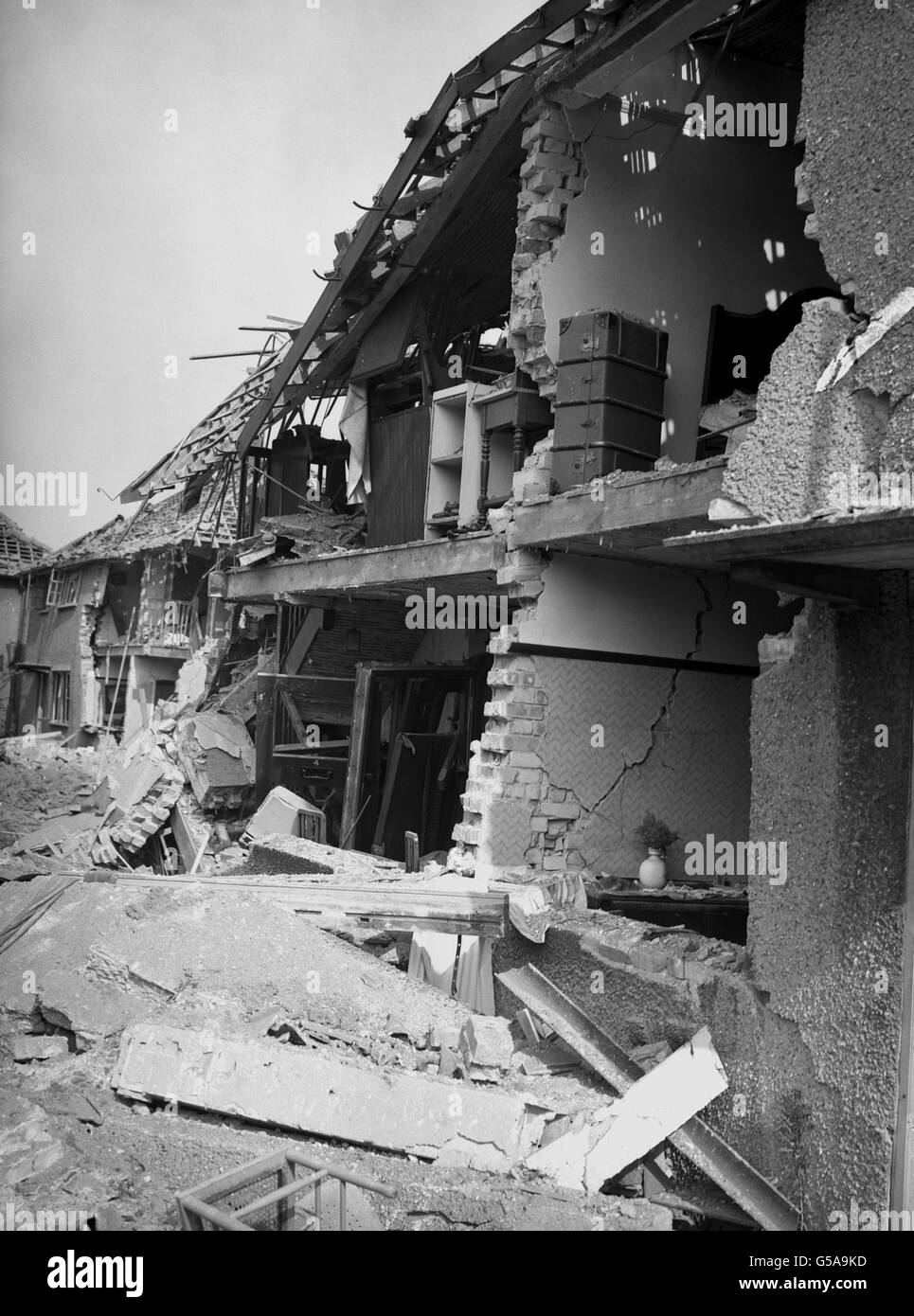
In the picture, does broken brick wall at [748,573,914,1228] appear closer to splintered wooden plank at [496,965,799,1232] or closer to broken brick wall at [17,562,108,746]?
splintered wooden plank at [496,965,799,1232]

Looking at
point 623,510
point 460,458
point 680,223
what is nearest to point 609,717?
point 623,510

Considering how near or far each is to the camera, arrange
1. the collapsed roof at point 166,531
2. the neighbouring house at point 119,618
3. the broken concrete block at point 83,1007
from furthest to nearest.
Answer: the neighbouring house at point 119,618, the collapsed roof at point 166,531, the broken concrete block at point 83,1007

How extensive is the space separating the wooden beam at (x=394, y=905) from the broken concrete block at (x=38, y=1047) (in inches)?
67.2

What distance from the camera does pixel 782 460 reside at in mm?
5609

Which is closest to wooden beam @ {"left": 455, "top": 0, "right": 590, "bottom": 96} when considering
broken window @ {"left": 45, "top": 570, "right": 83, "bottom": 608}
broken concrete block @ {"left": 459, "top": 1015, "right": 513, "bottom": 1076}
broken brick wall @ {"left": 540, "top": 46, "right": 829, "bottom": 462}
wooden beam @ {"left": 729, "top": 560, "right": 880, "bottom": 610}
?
broken brick wall @ {"left": 540, "top": 46, "right": 829, "bottom": 462}

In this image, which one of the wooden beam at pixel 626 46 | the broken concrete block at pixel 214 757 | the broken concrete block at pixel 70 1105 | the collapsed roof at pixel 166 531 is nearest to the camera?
the broken concrete block at pixel 70 1105

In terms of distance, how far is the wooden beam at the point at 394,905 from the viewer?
7453 mm

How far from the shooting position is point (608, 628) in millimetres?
9883

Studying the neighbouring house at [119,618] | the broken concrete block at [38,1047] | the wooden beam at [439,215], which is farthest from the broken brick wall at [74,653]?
the broken concrete block at [38,1047]

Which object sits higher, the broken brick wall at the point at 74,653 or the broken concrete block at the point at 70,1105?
the broken brick wall at the point at 74,653

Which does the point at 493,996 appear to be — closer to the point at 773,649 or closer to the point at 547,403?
the point at 773,649

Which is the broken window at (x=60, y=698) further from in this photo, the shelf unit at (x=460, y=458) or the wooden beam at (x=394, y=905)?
the wooden beam at (x=394, y=905)

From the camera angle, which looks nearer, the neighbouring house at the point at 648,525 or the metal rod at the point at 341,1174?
the metal rod at the point at 341,1174
